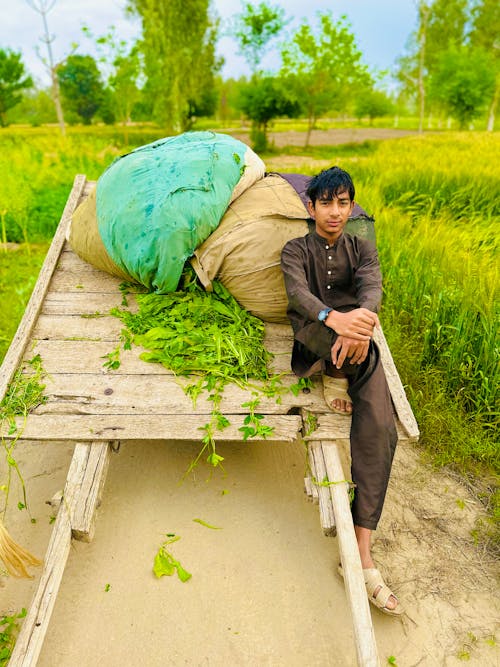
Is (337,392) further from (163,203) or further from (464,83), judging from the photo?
(464,83)

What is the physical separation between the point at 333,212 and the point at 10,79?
30306 mm

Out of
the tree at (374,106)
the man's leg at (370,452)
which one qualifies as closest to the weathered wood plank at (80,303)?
the man's leg at (370,452)

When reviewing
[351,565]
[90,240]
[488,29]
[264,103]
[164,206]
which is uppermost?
[488,29]

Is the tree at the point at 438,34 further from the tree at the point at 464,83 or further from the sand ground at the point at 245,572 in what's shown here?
the sand ground at the point at 245,572

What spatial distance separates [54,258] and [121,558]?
5.67 feet

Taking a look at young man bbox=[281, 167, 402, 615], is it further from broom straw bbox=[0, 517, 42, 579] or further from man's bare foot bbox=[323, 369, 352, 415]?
broom straw bbox=[0, 517, 42, 579]

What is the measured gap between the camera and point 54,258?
111 inches

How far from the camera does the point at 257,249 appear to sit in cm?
228

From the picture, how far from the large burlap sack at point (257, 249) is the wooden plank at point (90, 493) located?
934mm

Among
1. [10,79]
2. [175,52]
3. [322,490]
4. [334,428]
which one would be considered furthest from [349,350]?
[10,79]

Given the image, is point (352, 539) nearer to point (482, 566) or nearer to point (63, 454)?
point (482, 566)

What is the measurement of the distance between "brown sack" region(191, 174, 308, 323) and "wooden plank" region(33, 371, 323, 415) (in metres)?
0.46

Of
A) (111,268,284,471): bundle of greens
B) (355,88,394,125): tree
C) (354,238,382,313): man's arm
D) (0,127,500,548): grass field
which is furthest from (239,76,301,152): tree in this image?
(355,88,394,125): tree

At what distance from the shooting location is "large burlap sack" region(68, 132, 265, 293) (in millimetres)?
2268
